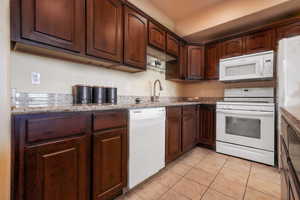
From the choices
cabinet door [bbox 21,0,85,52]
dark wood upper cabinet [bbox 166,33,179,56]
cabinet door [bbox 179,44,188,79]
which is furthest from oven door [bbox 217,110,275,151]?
cabinet door [bbox 21,0,85,52]

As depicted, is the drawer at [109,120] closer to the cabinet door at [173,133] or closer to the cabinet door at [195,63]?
the cabinet door at [173,133]

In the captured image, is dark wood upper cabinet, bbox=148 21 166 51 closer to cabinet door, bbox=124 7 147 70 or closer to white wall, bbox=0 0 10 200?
cabinet door, bbox=124 7 147 70

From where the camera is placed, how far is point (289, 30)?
206cm

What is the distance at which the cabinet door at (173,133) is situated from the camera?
1.87 meters

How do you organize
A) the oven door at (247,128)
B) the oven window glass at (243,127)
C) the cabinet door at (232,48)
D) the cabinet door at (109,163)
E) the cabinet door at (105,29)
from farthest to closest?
1. the cabinet door at (232,48)
2. the oven window glass at (243,127)
3. the oven door at (247,128)
4. the cabinet door at (105,29)
5. the cabinet door at (109,163)

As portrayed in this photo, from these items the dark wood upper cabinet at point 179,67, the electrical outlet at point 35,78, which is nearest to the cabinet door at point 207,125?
the dark wood upper cabinet at point 179,67

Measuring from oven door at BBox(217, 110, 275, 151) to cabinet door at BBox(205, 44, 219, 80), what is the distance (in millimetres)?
862

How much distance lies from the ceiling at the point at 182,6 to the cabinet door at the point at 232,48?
0.75 meters

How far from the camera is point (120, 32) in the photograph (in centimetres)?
162

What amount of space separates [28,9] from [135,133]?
1311 millimetres

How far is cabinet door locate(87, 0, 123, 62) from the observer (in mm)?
1346

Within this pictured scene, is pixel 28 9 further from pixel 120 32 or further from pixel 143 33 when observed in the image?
pixel 143 33

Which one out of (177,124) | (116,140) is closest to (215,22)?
(177,124)

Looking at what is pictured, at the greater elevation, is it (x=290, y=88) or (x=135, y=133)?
(x=290, y=88)
